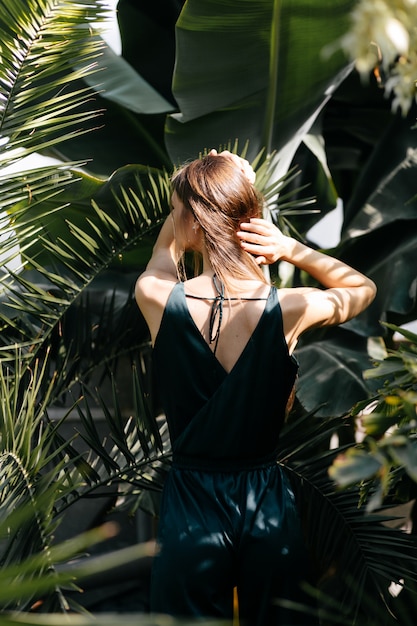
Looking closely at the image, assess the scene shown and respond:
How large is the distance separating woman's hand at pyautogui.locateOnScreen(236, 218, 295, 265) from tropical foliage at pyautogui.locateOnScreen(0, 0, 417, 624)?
553 millimetres

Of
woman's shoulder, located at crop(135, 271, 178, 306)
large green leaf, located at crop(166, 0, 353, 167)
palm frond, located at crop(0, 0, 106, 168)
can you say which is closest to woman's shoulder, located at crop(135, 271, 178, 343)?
woman's shoulder, located at crop(135, 271, 178, 306)

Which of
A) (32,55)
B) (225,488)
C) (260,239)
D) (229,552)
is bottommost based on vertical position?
(229,552)

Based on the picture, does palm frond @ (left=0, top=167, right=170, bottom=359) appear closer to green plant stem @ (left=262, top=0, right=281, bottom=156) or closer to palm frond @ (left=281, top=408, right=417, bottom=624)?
green plant stem @ (left=262, top=0, right=281, bottom=156)

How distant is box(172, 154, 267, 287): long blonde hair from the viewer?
188 centimetres

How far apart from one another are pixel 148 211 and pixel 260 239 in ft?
2.87

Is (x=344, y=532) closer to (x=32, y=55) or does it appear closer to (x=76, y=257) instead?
(x=76, y=257)

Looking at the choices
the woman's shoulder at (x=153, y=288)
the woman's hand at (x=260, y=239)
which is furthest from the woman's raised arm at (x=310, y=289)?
the woman's shoulder at (x=153, y=288)

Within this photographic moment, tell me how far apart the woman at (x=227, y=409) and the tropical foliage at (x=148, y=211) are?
0.31 meters

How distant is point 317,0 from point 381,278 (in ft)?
3.95

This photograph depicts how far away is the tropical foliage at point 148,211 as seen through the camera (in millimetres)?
2252

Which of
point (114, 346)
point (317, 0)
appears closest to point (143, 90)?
point (317, 0)

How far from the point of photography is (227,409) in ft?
A: 5.94

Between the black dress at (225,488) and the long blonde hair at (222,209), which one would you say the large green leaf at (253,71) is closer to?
the long blonde hair at (222,209)

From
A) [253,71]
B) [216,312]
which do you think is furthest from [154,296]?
[253,71]
